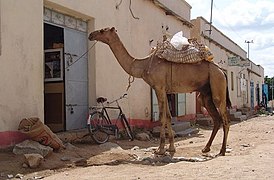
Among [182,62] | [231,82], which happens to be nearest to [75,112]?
[182,62]

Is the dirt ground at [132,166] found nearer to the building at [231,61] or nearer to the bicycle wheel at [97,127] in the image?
the bicycle wheel at [97,127]

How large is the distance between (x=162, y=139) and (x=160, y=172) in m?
2.28

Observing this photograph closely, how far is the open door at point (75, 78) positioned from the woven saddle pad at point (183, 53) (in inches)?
107

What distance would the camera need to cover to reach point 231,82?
31594mm

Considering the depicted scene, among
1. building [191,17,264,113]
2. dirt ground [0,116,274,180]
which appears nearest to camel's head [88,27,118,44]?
dirt ground [0,116,274,180]

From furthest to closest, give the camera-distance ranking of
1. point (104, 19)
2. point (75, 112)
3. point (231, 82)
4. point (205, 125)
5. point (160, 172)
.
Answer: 1. point (231, 82)
2. point (205, 125)
3. point (104, 19)
4. point (75, 112)
5. point (160, 172)

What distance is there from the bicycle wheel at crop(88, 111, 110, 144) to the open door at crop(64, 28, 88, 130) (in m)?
0.62

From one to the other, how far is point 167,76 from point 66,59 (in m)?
3.05

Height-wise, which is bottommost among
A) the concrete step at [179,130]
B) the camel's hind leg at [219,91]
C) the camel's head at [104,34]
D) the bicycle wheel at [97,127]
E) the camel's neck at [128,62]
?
the concrete step at [179,130]

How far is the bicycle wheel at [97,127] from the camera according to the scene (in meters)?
10.1

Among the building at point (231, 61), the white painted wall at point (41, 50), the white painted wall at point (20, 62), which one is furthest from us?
the building at point (231, 61)

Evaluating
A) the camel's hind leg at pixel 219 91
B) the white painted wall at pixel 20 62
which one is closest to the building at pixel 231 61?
the camel's hind leg at pixel 219 91

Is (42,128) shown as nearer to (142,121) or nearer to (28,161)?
(28,161)

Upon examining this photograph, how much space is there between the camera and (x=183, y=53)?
8.95 metres
